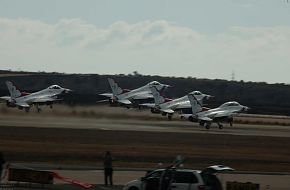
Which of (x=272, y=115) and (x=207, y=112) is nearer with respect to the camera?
(x=207, y=112)

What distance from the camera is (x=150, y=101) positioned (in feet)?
496

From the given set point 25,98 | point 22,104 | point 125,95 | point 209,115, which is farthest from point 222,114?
point 125,95

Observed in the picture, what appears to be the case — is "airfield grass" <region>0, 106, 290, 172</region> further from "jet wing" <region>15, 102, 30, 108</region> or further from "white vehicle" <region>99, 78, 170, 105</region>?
"white vehicle" <region>99, 78, 170, 105</region>

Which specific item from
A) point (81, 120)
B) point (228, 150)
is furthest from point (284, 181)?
point (81, 120)

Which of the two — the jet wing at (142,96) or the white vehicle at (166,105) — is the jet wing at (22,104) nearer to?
the white vehicle at (166,105)

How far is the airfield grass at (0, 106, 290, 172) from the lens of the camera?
54.7 metres

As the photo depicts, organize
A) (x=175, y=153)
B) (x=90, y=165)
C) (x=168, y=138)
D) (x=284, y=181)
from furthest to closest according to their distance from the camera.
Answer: (x=168, y=138)
(x=175, y=153)
(x=90, y=165)
(x=284, y=181)

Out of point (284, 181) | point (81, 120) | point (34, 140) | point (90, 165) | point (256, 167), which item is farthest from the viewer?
point (81, 120)

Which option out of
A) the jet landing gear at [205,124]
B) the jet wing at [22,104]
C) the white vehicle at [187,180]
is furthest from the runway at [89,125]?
the white vehicle at [187,180]

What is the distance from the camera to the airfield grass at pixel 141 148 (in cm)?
5466

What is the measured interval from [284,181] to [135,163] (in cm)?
1271

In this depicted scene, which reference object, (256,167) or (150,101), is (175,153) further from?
(150,101)

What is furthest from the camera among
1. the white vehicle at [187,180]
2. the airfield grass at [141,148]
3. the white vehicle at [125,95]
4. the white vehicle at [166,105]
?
the white vehicle at [125,95]

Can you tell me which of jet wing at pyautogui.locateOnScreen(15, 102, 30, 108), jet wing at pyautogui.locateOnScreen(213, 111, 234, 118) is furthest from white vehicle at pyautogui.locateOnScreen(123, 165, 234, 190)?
jet wing at pyautogui.locateOnScreen(15, 102, 30, 108)
